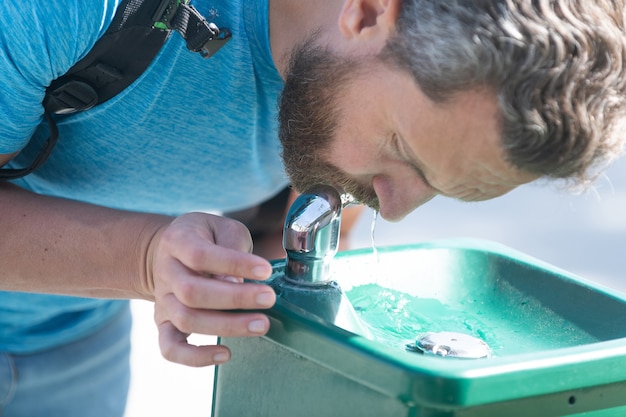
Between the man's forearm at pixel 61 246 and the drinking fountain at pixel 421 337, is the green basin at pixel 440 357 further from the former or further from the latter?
the man's forearm at pixel 61 246

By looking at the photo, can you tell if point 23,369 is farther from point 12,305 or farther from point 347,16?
point 347,16

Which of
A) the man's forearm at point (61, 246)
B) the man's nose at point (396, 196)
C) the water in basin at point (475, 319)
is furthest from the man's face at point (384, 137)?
the man's forearm at point (61, 246)

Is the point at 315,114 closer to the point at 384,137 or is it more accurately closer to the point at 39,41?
the point at 384,137

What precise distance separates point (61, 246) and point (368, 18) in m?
0.42

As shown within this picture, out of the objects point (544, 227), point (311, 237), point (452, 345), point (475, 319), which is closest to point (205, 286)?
point (311, 237)

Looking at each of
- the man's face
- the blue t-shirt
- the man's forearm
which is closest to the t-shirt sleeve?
the blue t-shirt

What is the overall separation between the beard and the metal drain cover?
181 millimetres

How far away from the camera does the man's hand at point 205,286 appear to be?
0.76m

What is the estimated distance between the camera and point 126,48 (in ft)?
3.05

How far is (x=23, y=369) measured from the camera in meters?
1.36

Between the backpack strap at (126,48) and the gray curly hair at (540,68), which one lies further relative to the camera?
the backpack strap at (126,48)

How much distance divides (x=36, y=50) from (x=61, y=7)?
0.16 feet

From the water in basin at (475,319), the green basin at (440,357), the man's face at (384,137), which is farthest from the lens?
the water in basin at (475,319)

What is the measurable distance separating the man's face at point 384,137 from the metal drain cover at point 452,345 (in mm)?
141
